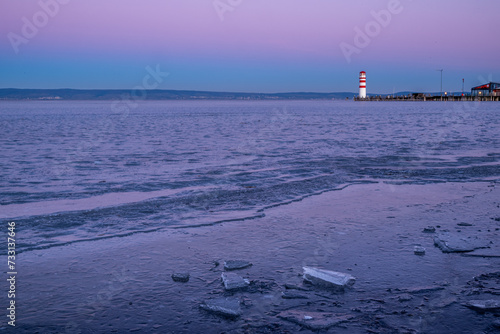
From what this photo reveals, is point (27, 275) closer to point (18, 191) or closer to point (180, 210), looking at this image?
point (180, 210)

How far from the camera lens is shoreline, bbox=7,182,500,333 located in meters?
4.17

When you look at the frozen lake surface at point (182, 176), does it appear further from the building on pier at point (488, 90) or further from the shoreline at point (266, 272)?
the building on pier at point (488, 90)

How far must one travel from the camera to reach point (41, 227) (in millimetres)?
7496

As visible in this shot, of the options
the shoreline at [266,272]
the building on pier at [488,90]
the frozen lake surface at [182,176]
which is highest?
the building on pier at [488,90]

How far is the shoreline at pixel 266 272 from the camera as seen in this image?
4.17m

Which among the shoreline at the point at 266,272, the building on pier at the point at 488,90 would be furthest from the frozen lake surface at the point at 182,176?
the building on pier at the point at 488,90

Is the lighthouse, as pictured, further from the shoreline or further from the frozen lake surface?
the shoreline

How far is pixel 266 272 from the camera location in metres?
5.38

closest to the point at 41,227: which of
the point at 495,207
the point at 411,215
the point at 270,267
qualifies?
the point at 270,267

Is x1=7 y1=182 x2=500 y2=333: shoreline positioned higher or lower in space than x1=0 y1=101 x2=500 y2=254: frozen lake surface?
lower

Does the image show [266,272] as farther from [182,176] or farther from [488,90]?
[488,90]

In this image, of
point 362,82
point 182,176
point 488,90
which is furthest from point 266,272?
point 488,90

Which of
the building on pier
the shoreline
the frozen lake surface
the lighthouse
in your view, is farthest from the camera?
the lighthouse

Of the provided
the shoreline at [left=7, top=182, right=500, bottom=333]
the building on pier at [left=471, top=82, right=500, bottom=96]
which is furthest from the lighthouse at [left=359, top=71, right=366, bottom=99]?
the shoreline at [left=7, top=182, right=500, bottom=333]
